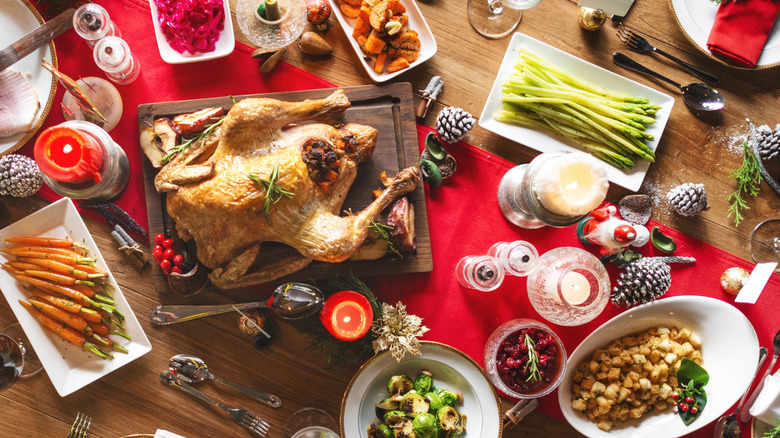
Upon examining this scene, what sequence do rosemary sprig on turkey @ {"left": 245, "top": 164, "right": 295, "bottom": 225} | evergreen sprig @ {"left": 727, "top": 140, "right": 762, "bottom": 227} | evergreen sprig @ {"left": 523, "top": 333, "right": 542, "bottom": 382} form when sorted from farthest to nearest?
evergreen sprig @ {"left": 727, "top": 140, "right": 762, "bottom": 227}, evergreen sprig @ {"left": 523, "top": 333, "right": 542, "bottom": 382}, rosemary sprig on turkey @ {"left": 245, "top": 164, "right": 295, "bottom": 225}

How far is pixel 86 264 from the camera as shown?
Answer: 219cm

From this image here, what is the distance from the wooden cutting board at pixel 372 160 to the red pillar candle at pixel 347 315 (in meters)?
0.17

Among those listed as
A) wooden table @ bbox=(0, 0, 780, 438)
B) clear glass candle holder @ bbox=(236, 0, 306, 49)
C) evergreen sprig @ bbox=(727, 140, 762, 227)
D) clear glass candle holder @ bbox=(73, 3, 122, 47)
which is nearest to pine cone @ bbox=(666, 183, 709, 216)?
wooden table @ bbox=(0, 0, 780, 438)

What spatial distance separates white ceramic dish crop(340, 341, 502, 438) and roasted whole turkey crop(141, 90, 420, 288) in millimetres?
505

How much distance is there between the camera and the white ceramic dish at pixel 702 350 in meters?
2.16

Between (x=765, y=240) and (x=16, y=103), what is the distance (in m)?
3.44

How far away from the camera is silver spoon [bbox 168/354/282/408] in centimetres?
225

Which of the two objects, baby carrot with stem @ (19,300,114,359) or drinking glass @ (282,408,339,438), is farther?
drinking glass @ (282,408,339,438)

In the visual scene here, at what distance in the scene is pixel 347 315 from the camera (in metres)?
2.07

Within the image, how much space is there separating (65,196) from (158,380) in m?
0.90

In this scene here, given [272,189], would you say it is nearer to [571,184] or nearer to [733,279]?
[571,184]

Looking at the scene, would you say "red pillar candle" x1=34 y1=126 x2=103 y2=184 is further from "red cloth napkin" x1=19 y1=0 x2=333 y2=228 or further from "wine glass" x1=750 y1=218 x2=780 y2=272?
"wine glass" x1=750 y1=218 x2=780 y2=272

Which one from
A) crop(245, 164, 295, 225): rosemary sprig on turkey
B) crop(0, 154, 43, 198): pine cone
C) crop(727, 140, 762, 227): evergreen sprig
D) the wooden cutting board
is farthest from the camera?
crop(727, 140, 762, 227): evergreen sprig

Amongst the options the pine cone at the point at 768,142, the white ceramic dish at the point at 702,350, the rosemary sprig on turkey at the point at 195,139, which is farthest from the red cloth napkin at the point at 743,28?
the rosemary sprig on turkey at the point at 195,139
